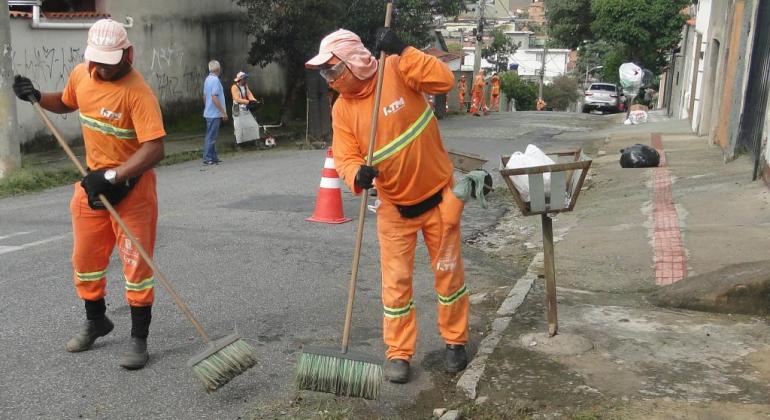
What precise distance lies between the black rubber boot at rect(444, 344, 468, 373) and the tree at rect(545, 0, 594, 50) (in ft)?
127

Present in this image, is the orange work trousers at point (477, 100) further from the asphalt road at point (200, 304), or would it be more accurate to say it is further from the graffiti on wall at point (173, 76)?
the asphalt road at point (200, 304)

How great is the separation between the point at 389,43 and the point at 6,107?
9.55 m

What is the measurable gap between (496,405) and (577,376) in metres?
0.53

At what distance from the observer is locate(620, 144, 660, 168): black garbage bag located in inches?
495

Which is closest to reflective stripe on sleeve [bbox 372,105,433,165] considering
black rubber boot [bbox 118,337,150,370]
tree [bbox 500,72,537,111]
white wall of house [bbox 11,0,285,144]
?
black rubber boot [bbox 118,337,150,370]

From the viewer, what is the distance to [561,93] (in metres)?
60.5

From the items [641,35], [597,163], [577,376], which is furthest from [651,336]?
[641,35]

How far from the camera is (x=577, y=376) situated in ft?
14.0

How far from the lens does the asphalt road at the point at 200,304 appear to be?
4.27m

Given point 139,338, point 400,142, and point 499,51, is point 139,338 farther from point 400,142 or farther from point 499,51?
point 499,51

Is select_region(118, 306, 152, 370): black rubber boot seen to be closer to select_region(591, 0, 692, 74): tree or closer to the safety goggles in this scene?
the safety goggles

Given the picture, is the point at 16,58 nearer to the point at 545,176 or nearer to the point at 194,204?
the point at 194,204

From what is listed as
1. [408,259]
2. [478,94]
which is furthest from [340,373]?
[478,94]

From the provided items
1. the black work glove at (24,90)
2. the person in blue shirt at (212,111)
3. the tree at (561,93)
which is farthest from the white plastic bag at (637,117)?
the tree at (561,93)
